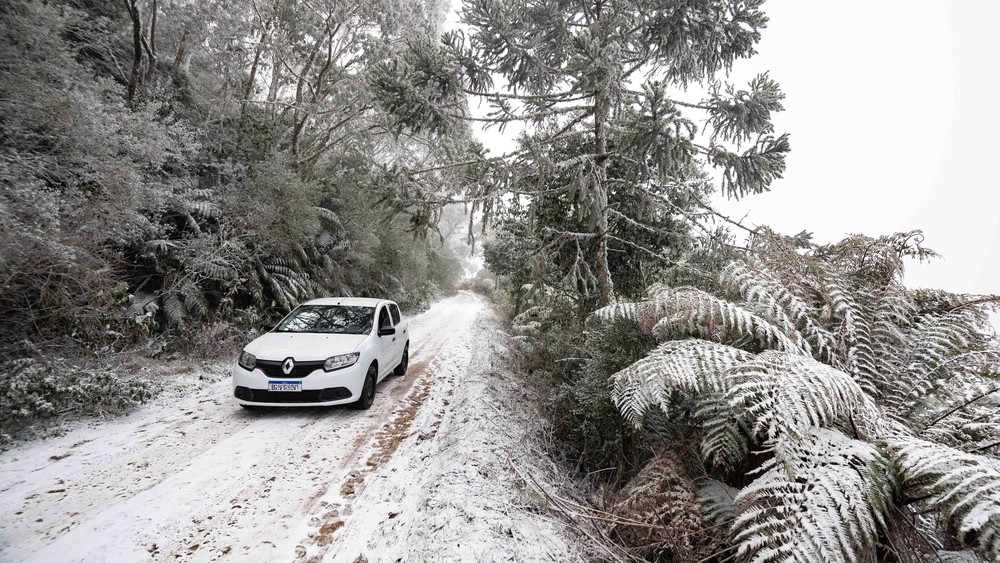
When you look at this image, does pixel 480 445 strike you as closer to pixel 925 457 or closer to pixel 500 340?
pixel 925 457

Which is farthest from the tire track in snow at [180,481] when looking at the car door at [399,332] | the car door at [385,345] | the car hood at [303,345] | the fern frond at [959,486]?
the fern frond at [959,486]

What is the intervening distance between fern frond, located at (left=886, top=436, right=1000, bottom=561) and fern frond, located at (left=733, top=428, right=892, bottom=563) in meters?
0.12

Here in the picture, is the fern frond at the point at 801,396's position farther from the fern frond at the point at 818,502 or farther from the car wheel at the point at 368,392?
the car wheel at the point at 368,392

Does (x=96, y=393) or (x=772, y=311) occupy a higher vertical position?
(x=772, y=311)

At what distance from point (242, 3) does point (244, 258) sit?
9.61 metres

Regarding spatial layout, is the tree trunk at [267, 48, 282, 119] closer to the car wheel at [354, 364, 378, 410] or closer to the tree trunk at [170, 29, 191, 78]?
the tree trunk at [170, 29, 191, 78]

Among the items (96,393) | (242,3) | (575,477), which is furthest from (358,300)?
(242,3)

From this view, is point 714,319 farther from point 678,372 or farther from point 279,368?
point 279,368

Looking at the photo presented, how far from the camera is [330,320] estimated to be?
5980 millimetres

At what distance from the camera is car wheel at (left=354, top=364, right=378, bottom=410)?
521 centimetres

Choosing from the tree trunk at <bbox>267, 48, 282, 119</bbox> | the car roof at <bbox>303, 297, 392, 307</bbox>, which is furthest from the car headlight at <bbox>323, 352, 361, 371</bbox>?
the tree trunk at <bbox>267, 48, 282, 119</bbox>

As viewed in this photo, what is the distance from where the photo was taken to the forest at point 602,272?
1896 mm

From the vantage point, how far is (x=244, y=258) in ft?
29.2

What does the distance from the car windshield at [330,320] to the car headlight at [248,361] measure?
2.89 ft
